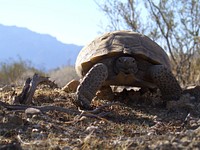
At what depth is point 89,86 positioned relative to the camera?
4.61 metres

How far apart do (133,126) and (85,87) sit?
1.00m

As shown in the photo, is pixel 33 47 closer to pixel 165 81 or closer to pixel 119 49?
pixel 119 49

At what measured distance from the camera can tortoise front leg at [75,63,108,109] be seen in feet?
14.7

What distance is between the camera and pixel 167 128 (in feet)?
12.2

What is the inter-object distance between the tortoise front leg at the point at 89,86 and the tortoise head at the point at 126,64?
1.15ft

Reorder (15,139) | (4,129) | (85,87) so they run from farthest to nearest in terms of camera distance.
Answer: (85,87), (4,129), (15,139)

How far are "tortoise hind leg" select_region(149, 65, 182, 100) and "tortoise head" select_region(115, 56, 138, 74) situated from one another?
0.73ft

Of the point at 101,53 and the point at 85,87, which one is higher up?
the point at 101,53

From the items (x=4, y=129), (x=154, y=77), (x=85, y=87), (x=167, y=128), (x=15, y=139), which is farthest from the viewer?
(x=154, y=77)

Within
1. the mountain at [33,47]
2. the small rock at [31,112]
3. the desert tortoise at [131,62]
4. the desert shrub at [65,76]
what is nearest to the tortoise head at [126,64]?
the desert tortoise at [131,62]

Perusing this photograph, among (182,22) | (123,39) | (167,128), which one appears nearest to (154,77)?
(123,39)

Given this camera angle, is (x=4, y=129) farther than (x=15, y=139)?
Yes

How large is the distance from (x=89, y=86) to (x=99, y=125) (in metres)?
1.02

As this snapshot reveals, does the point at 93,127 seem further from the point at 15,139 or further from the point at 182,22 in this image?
the point at 182,22
